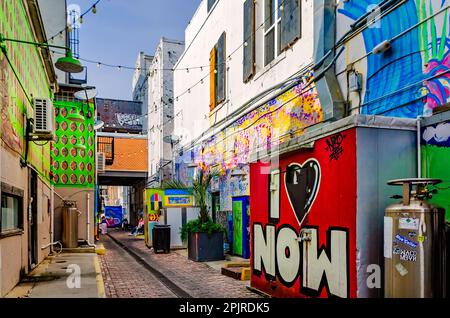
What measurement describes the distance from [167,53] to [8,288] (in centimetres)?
2254

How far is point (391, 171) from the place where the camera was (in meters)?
5.70

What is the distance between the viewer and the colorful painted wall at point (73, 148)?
52.9 feet

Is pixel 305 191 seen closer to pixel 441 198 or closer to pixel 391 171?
pixel 391 171

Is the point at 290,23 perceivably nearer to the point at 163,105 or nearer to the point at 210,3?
the point at 210,3

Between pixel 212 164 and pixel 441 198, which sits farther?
pixel 212 164

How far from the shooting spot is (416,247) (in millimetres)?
4715

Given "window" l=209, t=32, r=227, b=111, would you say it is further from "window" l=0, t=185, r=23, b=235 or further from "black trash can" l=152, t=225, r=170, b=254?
"window" l=0, t=185, r=23, b=235

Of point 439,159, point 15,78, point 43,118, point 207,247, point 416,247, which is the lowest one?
point 207,247

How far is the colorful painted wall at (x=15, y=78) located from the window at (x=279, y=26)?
5953 millimetres

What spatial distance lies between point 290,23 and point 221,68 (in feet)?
18.8

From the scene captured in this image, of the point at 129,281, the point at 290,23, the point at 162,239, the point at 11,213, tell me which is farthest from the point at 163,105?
the point at 11,213

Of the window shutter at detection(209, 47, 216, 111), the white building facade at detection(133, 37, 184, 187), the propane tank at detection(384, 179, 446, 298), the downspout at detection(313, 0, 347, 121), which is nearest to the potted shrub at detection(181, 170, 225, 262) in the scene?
the window shutter at detection(209, 47, 216, 111)

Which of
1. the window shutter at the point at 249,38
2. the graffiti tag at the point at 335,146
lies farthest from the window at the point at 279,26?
the graffiti tag at the point at 335,146
